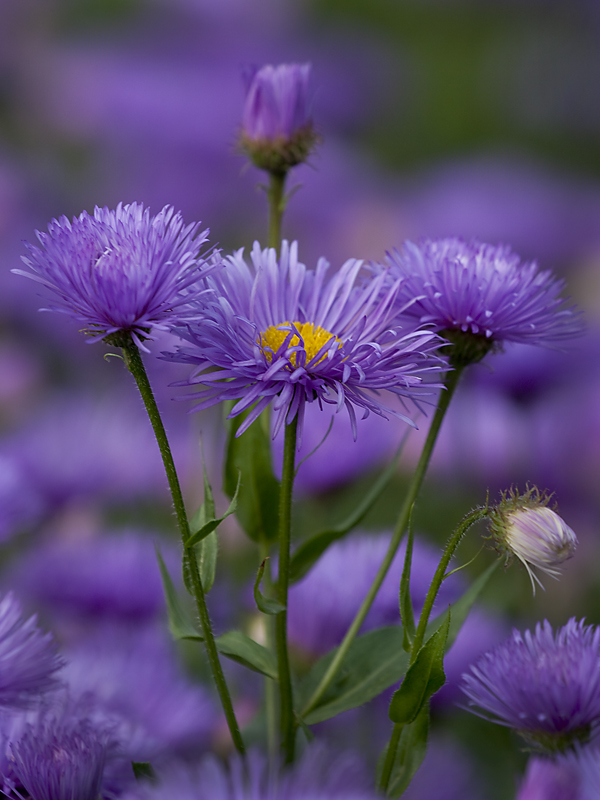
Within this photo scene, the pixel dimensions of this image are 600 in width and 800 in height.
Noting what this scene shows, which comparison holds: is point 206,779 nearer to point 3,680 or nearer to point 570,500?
point 3,680

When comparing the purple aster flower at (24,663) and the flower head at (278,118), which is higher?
the flower head at (278,118)

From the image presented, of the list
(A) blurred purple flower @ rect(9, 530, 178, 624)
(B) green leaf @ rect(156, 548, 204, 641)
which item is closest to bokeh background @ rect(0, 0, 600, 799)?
(A) blurred purple flower @ rect(9, 530, 178, 624)

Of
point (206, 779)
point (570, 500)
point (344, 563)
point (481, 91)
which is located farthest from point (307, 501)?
point (481, 91)

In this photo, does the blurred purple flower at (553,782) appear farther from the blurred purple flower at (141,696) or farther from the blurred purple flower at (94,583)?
the blurred purple flower at (94,583)

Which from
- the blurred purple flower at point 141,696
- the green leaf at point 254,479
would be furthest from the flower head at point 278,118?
the blurred purple flower at point 141,696

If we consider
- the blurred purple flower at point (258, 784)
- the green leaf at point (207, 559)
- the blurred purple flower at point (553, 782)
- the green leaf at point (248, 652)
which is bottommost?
the blurred purple flower at point (553, 782)

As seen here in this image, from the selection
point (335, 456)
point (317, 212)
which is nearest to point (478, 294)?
point (335, 456)
